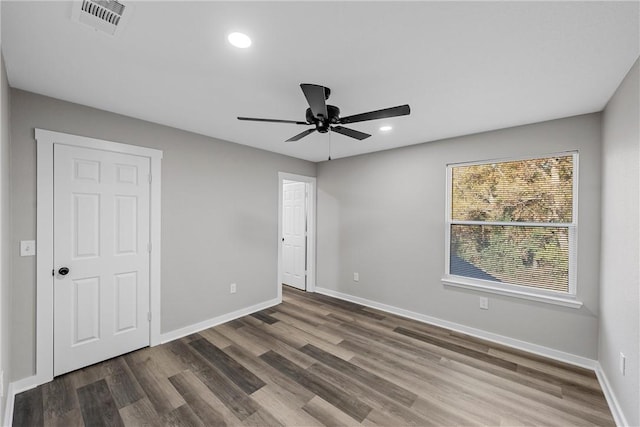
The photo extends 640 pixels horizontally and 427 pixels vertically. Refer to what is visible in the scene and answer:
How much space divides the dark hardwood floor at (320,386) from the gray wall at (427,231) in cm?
35

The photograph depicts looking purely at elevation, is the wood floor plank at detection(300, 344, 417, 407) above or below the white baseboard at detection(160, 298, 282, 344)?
below

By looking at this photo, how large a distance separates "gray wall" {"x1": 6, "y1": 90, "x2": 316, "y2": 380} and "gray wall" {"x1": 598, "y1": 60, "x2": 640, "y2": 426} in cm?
366

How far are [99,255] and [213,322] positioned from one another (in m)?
1.52

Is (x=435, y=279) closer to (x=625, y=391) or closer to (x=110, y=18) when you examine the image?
(x=625, y=391)

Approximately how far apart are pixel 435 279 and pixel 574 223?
1.52m

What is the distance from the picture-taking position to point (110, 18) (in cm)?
135

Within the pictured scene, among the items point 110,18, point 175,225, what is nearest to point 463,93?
point 110,18

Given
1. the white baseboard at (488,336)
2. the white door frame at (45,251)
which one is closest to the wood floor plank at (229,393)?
the white door frame at (45,251)

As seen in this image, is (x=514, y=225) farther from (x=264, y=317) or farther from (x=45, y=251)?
(x=45, y=251)

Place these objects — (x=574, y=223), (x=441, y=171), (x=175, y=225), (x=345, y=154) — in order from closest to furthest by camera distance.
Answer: (x=574, y=223)
(x=175, y=225)
(x=441, y=171)
(x=345, y=154)

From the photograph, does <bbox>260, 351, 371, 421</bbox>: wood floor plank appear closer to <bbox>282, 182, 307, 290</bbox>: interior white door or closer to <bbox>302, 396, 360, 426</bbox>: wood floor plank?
<bbox>302, 396, 360, 426</bbox>: wood floor plank

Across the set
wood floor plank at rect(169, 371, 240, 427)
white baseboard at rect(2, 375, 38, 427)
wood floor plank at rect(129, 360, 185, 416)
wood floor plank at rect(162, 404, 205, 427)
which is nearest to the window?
wood floor plank at rect(169, 371, 240, 427)

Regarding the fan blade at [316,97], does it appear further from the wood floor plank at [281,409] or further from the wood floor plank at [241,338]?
the wood floor plank at [241,338]

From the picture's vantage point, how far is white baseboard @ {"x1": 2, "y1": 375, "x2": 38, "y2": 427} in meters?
1.77
